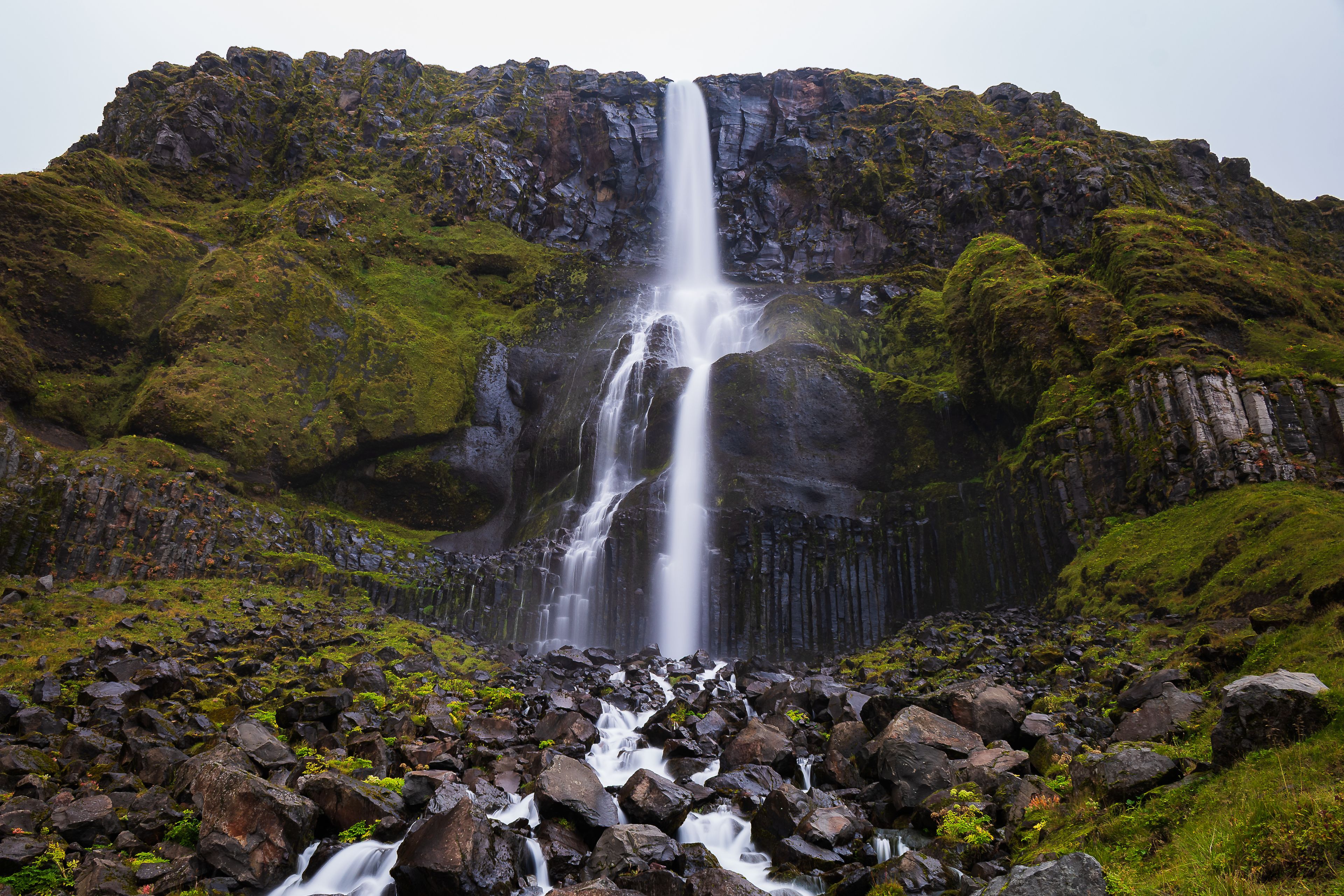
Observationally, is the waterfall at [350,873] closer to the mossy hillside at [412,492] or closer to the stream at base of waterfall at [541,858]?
the stream at base of waterfall at [541,858]

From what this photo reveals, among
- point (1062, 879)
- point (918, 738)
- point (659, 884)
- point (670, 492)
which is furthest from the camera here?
point (670, 492)

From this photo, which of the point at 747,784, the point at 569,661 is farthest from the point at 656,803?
the point at 569,661

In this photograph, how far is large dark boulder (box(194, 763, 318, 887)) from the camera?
767 cm

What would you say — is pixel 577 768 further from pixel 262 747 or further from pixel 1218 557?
pixel 1218 557

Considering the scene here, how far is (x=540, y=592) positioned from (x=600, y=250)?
108 feet

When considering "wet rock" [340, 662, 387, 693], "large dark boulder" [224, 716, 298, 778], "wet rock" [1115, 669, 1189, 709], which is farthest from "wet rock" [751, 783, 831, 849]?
"wet rock" [340, 662, 387, 693]

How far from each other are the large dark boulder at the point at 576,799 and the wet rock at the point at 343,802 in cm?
181

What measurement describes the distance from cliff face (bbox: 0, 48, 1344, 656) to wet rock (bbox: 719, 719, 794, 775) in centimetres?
1391

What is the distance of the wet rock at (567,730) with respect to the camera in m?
12.8

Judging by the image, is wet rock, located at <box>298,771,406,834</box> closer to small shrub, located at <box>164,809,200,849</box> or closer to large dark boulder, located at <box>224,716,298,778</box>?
large dark boulder, located at <box>224,716,298,778</box>

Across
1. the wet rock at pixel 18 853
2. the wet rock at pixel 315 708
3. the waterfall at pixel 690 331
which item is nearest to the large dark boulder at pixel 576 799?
the wet rock at pixel 315 708

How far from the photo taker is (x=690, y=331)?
41250 millimetres

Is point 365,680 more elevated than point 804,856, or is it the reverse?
point 365,680

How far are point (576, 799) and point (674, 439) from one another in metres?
23.5
